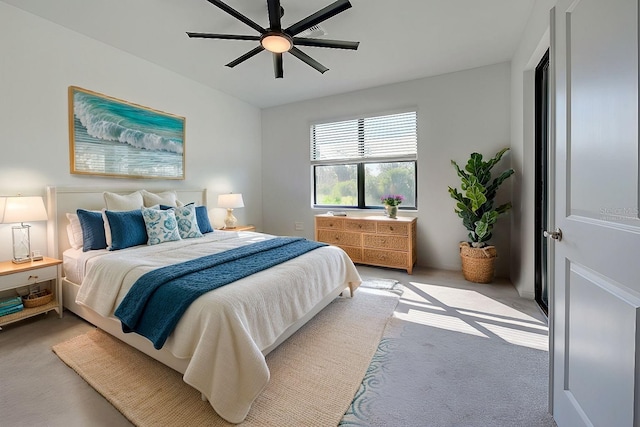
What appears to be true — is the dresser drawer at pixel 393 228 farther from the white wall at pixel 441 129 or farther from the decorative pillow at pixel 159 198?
the decorative pillow at pixel 159 198

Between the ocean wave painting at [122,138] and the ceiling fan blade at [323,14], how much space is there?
2268 millimetres

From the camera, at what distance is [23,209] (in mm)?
2311

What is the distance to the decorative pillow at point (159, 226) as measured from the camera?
2.83 m

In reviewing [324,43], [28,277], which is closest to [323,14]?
[324,43]

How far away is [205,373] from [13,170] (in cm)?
268

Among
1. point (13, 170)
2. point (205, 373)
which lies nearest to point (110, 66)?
point (13, 170)

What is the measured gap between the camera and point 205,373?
1.43 metres

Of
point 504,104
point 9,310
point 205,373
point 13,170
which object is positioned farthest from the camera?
point 504,104

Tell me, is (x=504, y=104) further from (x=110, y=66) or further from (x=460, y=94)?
(x=110, y=66)

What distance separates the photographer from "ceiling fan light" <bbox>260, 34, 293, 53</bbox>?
90.0 inches

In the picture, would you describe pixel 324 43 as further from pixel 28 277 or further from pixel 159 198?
pixel 28 277

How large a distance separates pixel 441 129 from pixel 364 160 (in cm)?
121

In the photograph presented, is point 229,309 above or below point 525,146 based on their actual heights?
below

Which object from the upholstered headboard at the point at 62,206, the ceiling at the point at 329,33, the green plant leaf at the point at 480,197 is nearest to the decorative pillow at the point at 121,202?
the upholstered headboard at the point at 62,206
